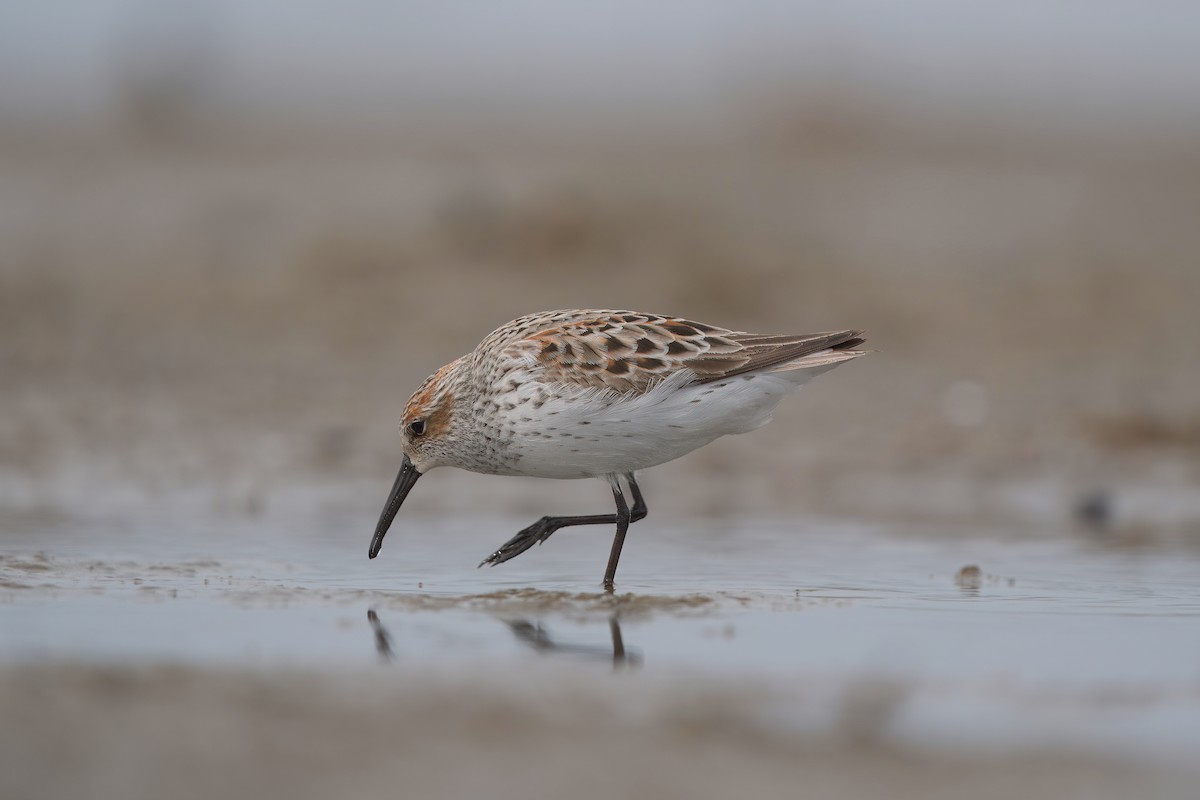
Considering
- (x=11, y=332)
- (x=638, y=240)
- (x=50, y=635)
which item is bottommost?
(x=50, y=635)

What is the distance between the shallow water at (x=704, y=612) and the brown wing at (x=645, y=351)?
3.35 ft

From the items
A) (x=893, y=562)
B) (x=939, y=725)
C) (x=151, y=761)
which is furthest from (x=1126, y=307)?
(x=151, y=761)

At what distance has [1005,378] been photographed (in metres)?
14.5

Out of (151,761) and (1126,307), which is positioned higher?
(1126,307)

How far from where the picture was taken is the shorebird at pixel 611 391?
7.75m

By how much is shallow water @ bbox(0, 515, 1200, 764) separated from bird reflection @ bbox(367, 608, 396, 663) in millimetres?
15

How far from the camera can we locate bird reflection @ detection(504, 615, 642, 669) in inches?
242

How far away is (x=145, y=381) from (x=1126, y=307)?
9706 millimetres

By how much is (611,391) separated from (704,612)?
1.20 meters

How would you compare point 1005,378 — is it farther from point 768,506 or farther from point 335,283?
point 335,283

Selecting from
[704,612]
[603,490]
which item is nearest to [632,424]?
[704,612]

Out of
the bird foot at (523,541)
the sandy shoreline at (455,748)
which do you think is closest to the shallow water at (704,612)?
the bird foot at (523,541)

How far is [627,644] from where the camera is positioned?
6422 millimetres

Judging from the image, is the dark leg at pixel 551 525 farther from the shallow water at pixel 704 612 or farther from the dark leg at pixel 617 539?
the shallow water at pixel 704 612
